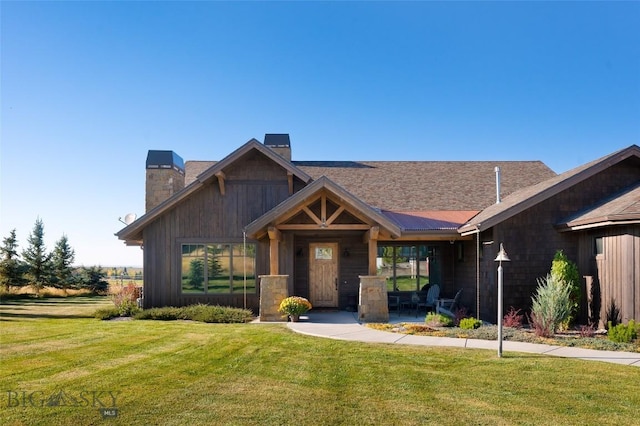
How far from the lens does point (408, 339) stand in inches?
397

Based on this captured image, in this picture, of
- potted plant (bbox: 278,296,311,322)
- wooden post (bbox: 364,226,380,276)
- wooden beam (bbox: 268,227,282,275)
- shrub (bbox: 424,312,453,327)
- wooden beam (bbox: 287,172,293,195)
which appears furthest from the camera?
wooden beam (bbox: 287,172,293,195)

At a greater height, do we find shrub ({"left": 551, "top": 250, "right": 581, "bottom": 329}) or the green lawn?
shrub ({"left": 551, "top": 250, "right": 581, "bottom": 329})

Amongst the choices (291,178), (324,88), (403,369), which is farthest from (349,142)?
(403,369)

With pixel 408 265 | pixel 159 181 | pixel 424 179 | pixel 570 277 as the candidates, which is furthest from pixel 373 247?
pixel 159 181

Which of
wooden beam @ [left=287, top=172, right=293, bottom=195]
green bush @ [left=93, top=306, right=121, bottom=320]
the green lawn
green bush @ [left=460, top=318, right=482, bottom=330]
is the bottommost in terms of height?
green bush @ [left=93, top=306, right=121, bottom=320]

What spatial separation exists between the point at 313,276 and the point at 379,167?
648 cm

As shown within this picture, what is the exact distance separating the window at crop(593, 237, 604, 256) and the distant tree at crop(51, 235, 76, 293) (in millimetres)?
27759

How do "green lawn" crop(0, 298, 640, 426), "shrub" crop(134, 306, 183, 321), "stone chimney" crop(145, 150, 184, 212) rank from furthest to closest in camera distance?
1. "stone chimney" crop(145, 150, 184, 212)
2. "shrub" crop(134, 306, 183, 321)
3. "green lawn" crop(0, 298, 640, 426)

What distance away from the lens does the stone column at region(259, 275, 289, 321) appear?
521 inches

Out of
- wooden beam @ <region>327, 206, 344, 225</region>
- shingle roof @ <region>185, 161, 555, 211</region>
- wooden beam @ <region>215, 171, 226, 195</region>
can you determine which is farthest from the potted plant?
shingle roof @ <region>185, 161, 555, 211</region>

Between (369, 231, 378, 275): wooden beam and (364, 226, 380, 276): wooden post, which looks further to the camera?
(369, 231, 378, 275): wooden beam

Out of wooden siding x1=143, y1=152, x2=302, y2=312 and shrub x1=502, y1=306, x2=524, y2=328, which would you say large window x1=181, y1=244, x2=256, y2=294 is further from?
shrub x1=502, y1=306, x2=524, y2=328

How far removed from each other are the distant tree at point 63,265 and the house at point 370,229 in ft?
48.0

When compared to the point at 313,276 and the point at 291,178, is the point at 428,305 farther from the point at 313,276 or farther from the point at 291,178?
the point at 291,178
